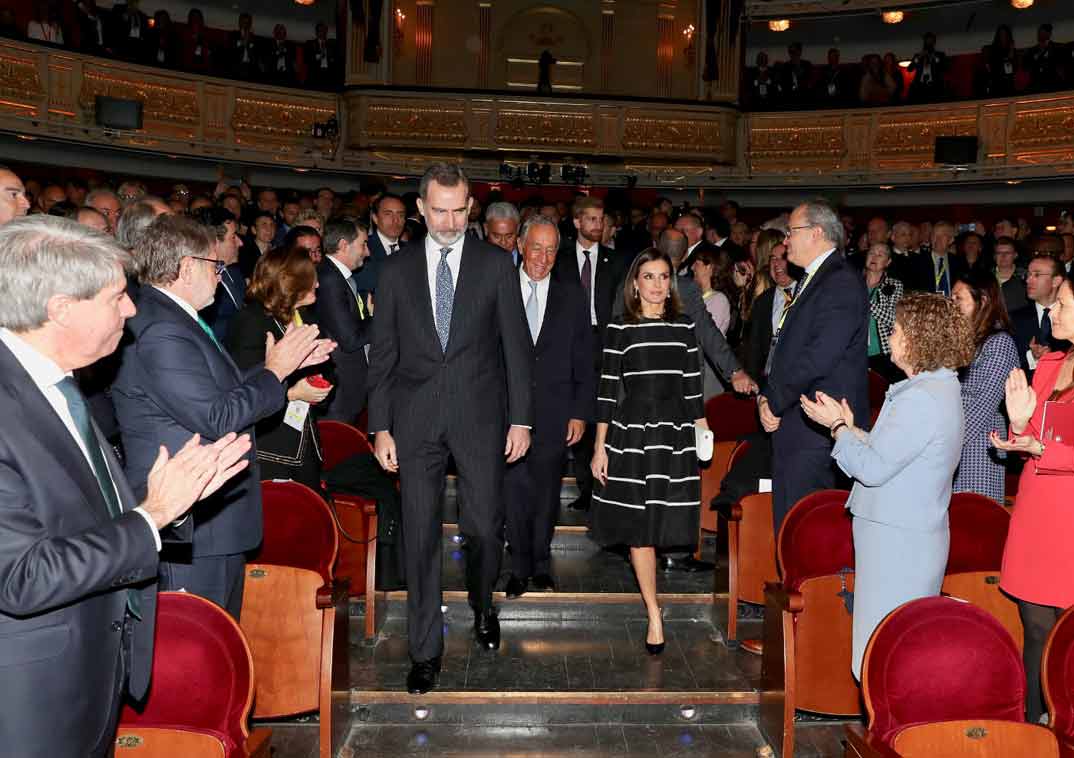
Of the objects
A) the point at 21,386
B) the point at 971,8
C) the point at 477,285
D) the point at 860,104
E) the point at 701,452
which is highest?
the point at 971,8

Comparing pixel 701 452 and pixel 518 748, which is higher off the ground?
pixel 701 452

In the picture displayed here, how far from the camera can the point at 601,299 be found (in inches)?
190

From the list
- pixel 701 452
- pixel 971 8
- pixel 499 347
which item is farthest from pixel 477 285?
pixel 971 8

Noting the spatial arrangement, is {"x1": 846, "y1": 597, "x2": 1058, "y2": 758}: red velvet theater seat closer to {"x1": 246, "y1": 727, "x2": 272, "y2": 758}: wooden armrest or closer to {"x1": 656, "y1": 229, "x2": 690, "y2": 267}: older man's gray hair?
{"x1": 246, "y1": 727, "x2": 272, "y2": 758}: wooden armrest

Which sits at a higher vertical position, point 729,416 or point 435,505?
point 729,416

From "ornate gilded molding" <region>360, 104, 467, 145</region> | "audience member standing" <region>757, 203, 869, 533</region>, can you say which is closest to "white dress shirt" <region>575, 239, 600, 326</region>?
"audience member standing" <region>757, 203, 869, 533</region>

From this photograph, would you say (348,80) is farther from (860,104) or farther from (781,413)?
(781,413)

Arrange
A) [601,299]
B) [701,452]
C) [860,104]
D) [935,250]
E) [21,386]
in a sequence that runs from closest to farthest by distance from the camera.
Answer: [21,386] → [701,452] → [601,299] → [935,250] → [860,104]

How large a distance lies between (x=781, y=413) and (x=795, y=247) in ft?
2.05

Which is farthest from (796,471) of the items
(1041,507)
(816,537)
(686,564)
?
(686,564)

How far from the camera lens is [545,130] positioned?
46.5ft

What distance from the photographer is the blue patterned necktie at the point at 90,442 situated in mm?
1765

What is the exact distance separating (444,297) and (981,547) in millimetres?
2114

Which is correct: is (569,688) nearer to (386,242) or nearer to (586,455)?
(586,455)
